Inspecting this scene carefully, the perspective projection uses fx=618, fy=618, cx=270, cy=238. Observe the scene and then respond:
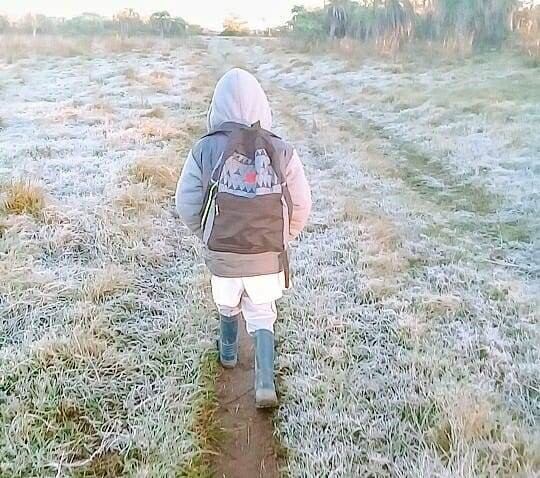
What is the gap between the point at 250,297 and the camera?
288 centimetres

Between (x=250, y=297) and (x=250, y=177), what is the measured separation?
62cm

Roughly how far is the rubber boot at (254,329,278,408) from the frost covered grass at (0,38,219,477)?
24cm

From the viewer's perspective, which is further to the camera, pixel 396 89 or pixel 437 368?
pixel 396 89

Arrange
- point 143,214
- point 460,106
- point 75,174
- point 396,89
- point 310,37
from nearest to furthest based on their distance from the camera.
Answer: point 143,214, point 75,174, point 460,106, point 396,89, point 310,37

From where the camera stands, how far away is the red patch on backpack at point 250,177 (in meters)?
2.56

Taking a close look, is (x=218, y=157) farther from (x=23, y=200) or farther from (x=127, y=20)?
(x=127, y=20)

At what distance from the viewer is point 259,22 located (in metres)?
24.6

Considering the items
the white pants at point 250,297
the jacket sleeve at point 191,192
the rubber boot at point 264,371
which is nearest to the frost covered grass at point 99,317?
the rubber boot at point 264,371

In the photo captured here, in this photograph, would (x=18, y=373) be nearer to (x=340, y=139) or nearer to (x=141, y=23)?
(x=340, y=139)

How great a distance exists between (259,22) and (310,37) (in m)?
6.27

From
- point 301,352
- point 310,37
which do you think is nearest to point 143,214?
point 301,352

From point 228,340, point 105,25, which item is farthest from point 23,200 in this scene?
point 105,25

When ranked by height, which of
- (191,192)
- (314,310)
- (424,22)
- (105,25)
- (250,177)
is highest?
(424,22)

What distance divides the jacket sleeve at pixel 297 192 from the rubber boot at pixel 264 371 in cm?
51
